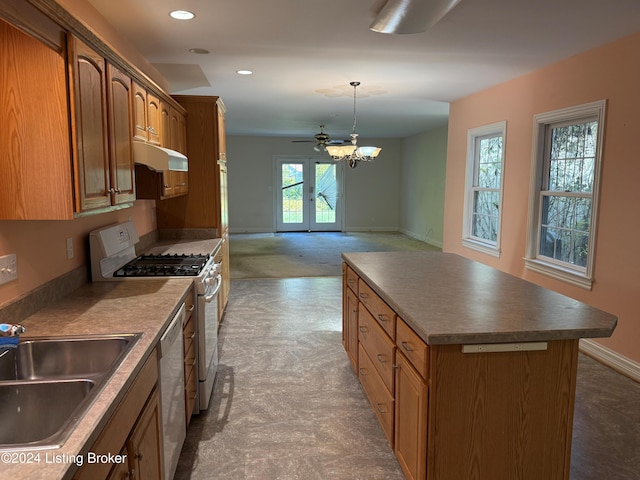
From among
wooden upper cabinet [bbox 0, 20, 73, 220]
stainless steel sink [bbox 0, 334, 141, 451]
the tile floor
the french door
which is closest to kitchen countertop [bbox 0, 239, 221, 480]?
stainless steel sink [bbox 0, 334, 141, 451]

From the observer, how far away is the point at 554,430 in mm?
1824

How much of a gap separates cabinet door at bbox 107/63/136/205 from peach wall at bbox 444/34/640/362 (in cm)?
347

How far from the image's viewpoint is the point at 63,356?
66.9 inches

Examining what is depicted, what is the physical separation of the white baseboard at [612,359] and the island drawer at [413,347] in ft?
7.66

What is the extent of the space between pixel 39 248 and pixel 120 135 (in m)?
0.70

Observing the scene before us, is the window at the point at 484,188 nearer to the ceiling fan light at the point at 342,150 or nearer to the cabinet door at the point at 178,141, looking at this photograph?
the ceiling fan light at the point at 342,150

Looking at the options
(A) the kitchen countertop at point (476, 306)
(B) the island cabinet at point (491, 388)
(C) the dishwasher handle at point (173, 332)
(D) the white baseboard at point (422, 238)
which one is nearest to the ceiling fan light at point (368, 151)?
(A) the kitchen countertop at point (476, 306)

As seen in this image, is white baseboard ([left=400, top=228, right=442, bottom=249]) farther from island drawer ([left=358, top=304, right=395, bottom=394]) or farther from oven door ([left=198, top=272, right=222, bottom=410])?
oven door ([left=198, top=272, right=222, bottom=410])

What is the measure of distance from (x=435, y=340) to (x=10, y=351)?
1564 millimetres

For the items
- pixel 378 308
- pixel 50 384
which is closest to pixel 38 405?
pixel 50 384

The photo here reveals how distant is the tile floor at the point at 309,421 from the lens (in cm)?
230

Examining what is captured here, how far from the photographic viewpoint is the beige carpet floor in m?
7.02

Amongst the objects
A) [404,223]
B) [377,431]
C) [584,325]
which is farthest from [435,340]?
[404,223]

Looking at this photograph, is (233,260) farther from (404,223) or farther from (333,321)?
(404,223)
